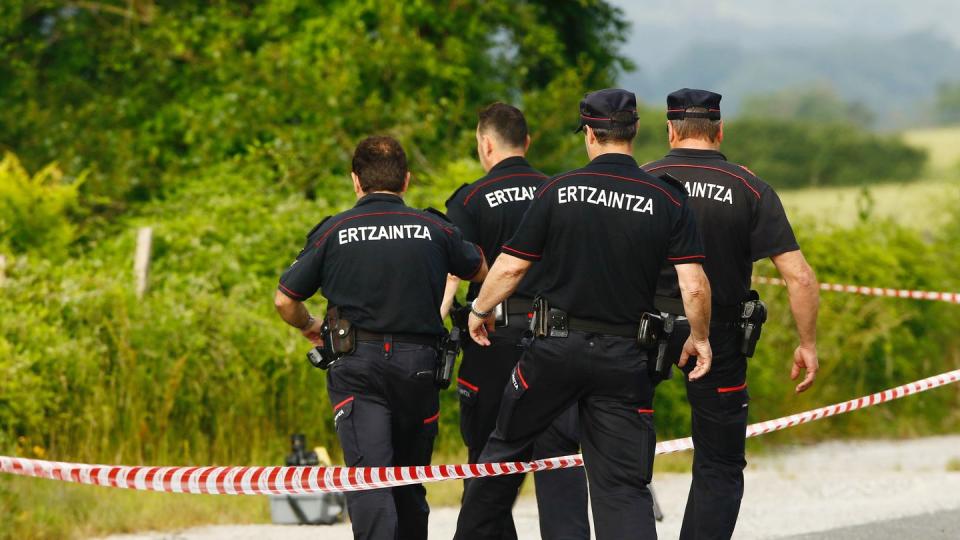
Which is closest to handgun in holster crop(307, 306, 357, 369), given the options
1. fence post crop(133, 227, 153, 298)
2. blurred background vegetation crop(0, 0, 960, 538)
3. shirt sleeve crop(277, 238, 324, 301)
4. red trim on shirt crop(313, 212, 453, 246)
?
shirt sleeve crop(277, 238, 324, 301)

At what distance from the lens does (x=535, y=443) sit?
6.07 m

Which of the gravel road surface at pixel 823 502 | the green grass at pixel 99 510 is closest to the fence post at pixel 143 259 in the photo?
the green grass at pixel 99 510

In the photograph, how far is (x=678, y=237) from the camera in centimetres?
524

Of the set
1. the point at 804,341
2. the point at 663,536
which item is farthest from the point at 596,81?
the point at 804,341

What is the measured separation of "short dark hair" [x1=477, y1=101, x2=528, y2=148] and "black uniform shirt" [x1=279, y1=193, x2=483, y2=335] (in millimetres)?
1102

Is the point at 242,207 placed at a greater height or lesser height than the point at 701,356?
greater

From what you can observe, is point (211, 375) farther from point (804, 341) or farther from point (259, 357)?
point (804, 341)

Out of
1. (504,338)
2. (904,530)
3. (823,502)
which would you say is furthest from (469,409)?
(823,502)

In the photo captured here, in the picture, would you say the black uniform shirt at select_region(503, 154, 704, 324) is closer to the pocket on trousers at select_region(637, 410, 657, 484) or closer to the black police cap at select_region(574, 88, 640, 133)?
the black police cap at select_region(574, 88, 640, 133)

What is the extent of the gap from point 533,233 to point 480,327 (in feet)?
1.80

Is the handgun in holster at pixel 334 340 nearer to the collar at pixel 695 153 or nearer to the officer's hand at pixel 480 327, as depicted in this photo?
the officer's hand at pixel 480 327

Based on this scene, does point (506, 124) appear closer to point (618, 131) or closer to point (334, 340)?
point (618, 131)

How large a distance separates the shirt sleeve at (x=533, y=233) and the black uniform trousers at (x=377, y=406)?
2.10 feet

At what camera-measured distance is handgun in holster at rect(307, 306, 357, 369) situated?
18.1 feet
